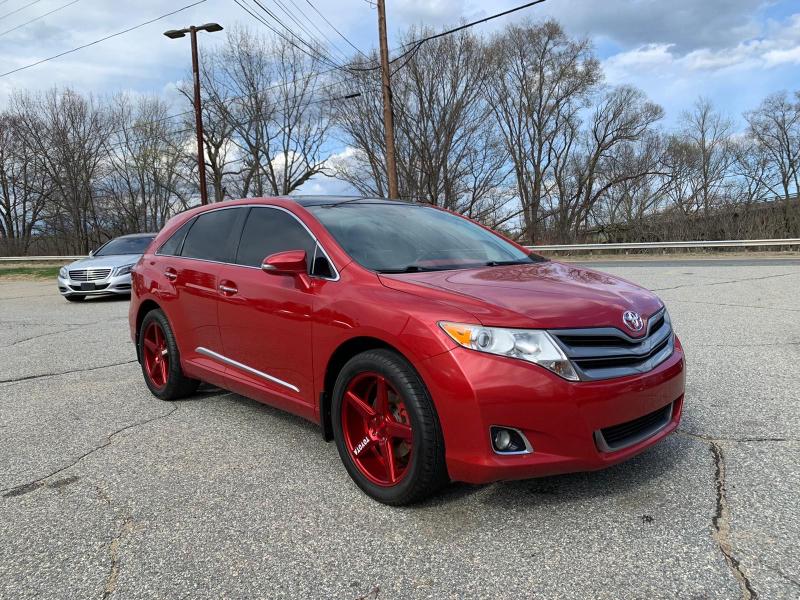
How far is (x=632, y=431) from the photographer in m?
2.70

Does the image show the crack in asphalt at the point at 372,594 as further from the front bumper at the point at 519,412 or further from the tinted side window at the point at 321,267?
the tinted side window at the point at 321,267

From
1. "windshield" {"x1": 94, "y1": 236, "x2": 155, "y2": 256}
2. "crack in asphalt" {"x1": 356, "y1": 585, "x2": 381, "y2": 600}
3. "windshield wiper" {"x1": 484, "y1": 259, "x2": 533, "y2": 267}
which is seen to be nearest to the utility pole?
"windshield" {"x1": 94, "y1": 236, "x2": 155, "y2": 256}

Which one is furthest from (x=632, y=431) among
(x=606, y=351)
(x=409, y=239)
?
(x=409, y=239)

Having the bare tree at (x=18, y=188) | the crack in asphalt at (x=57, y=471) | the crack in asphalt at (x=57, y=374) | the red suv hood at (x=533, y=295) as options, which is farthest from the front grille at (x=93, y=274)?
the bare tree at (x=18, y=188)

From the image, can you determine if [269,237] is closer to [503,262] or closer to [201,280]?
[201,280]

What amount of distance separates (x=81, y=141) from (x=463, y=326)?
153 feet

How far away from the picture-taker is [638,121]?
35.8 metres

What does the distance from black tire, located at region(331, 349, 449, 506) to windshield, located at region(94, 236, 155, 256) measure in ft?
41.0

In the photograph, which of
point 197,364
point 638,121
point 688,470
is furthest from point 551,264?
point 638,121

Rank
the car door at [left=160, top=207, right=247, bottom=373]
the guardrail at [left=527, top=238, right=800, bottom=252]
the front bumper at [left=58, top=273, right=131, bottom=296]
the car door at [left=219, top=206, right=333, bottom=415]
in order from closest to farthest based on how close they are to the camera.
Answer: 1. the car door at [left=219, top=206, right=333, bottom=415]
2. the car door at [left=160, top=207, right=247, bottom=373]
3. the front bumper at [left=58, top=273, right=131, bottom=296]
4. the guardrail at [left=527, top=238, right=800, bottom=252]

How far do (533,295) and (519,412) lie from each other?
60cm

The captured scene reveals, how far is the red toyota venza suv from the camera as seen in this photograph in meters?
2.47

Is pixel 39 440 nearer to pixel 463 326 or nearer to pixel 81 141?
pixel 463 326

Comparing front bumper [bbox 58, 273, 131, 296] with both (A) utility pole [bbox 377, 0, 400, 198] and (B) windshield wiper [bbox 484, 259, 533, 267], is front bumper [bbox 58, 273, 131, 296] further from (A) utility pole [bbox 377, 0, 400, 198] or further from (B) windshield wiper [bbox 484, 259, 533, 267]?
(B) windshield wiper [bbox 484, 259, 533, 267]
